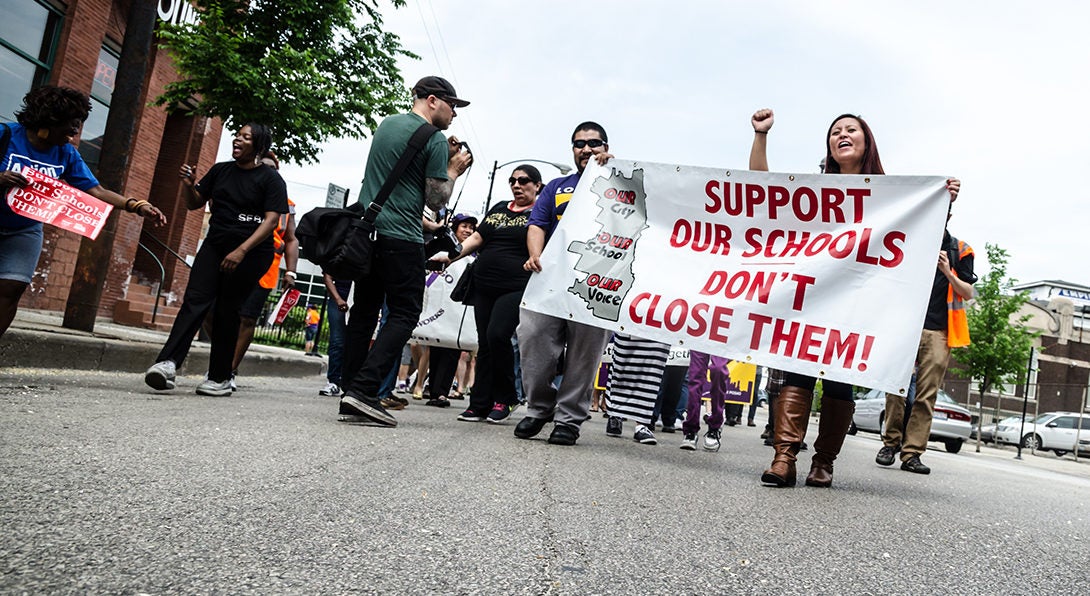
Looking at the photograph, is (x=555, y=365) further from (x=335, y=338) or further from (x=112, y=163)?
(x=112, y=163)

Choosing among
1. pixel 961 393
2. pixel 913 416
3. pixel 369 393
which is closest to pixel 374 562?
pixel 369 393

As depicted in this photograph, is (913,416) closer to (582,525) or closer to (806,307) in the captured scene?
(806,307)

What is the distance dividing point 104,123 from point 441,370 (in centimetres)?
969

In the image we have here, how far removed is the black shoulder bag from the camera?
480 cm

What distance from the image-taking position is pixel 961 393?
93.3ft

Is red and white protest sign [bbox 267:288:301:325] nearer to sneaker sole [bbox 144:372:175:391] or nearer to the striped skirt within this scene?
sneaker sole [bbox 144:372:175:391]

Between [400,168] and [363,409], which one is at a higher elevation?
[400,168]

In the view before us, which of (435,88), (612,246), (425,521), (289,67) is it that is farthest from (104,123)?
(425,521)

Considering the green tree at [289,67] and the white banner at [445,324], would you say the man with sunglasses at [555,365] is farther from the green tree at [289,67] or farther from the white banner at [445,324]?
the green tree at [289,67]

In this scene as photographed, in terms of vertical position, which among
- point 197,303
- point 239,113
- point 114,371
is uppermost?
point 239,113

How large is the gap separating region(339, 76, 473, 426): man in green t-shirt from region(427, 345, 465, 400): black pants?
11.9 ft

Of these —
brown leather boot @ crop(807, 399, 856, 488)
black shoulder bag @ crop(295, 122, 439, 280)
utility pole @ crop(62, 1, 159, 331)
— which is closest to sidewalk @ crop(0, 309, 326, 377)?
utility pole @ crop(62, 1, 159, 331)

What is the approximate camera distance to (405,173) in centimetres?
506

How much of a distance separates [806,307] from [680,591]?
296 cm
